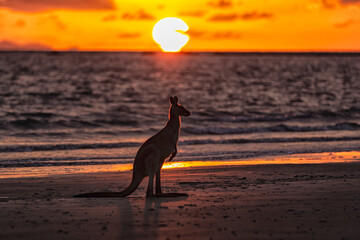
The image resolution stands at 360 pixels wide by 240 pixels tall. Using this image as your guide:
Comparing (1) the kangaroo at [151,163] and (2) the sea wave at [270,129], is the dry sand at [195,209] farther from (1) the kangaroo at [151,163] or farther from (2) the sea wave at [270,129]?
(2) the sea wave at [270,129]

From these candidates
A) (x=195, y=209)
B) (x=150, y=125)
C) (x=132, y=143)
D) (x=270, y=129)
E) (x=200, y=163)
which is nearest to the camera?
(x=195, y=209)

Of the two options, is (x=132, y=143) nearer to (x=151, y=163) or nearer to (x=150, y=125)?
(x=150, y=125)

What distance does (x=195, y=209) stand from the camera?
8.19 m

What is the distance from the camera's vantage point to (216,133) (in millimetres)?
23562

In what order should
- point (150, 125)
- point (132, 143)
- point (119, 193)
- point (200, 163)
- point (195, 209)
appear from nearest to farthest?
point (195, 209), point (119, 193), point (200, 163), point (132, 143), point (150, 125)

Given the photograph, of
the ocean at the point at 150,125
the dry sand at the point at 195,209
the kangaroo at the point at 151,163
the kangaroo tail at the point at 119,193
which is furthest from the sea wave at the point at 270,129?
the kangaroo tail at the point at 119,193

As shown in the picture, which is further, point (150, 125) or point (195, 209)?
point (150, 125)

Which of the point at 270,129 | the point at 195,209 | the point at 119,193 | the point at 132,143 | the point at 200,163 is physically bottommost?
the point at 195,209

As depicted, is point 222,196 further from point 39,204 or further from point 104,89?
point 104,89

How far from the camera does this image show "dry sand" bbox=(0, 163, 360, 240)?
6.94 metres

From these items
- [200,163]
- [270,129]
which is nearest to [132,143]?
[200,163]

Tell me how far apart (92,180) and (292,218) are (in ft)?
17.2

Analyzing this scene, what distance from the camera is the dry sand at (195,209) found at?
6.94 metres

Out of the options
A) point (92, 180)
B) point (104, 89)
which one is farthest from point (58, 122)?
point (104, 89)
